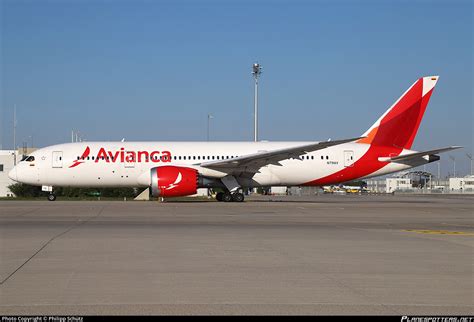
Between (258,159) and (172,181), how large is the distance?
449 cm

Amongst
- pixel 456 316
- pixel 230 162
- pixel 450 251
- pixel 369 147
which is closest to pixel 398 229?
pixel 450 251

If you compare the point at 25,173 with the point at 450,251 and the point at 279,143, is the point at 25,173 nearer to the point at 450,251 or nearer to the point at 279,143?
the point at 279,143

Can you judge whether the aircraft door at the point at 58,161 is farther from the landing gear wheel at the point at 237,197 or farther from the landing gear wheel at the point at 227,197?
the landing gear wheel at the point at 237,197

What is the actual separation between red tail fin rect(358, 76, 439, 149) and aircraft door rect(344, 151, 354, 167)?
1394mm

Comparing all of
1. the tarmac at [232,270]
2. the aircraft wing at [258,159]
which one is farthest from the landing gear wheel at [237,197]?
the tarmac at [232,270]

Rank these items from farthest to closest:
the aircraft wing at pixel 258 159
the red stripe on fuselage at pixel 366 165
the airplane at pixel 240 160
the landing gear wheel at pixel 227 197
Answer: the red stripe on fuselage at pixel 366 165
the landing gear wheel at pixel 227 197
the airplane at pixel 240 160
the aircraft wing at pixel 258 159

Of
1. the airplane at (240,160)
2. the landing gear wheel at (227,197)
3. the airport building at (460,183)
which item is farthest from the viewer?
the airport building at (460,183)

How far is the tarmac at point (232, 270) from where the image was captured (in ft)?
22.9

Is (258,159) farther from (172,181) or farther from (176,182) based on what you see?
(172,181)

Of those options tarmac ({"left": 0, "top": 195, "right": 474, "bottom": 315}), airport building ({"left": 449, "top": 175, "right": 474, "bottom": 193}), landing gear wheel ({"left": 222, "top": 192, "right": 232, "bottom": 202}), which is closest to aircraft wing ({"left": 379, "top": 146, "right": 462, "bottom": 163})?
landing gear wheel ({"left": 222, "top": 192, "right": 232, "bottom": 202})

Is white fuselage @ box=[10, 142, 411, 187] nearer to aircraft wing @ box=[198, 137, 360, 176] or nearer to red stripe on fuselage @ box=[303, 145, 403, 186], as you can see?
red stripe on fuselage @ box=[303, 145, 403, 186]

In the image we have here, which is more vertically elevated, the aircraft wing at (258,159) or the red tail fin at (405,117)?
the red tail fin at (405,117)

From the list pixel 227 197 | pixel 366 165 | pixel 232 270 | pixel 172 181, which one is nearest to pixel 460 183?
pixel 366 165

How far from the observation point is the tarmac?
6.99 metres
